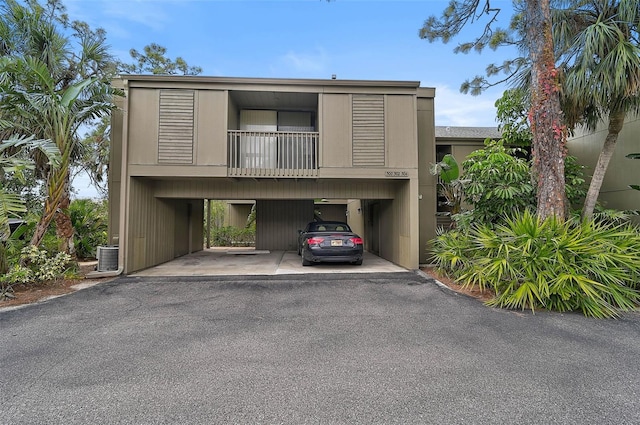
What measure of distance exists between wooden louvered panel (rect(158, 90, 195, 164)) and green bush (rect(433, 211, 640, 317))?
7.29 meters

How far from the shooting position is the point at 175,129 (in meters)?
7.48

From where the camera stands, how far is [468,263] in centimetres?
610

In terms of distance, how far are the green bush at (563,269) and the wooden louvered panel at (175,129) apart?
23.9ft

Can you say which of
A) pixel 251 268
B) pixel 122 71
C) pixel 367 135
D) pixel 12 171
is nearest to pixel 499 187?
pixel 367 135

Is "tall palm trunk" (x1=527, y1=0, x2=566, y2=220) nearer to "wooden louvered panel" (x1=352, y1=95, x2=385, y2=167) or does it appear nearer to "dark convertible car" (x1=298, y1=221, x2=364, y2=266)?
"wooden louvered panel" (x1=352, y1=95, x2=385, y2=167)

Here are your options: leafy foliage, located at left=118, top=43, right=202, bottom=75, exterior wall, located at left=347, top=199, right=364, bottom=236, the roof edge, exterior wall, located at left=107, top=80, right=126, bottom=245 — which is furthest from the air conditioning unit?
leafy foliage, located at left=118, top=43, right=202, bottom=75

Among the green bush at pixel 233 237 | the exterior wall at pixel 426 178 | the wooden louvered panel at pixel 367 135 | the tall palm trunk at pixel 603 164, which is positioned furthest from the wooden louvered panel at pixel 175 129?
the tall palm trunk at pixel 603 164

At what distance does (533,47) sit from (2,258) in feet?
37.6

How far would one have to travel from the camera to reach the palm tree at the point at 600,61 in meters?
5.88

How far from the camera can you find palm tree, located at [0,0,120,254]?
5.96 metres

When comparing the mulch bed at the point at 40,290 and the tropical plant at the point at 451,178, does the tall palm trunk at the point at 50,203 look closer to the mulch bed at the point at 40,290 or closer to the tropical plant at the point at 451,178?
the mulch bed at the point at 40,290

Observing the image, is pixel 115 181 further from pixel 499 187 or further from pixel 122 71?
pixel 499 187

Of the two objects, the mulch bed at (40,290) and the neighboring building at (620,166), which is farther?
the neighboring building at (620,166)

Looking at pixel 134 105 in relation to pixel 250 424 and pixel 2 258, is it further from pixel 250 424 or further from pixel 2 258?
pixel 250 424
